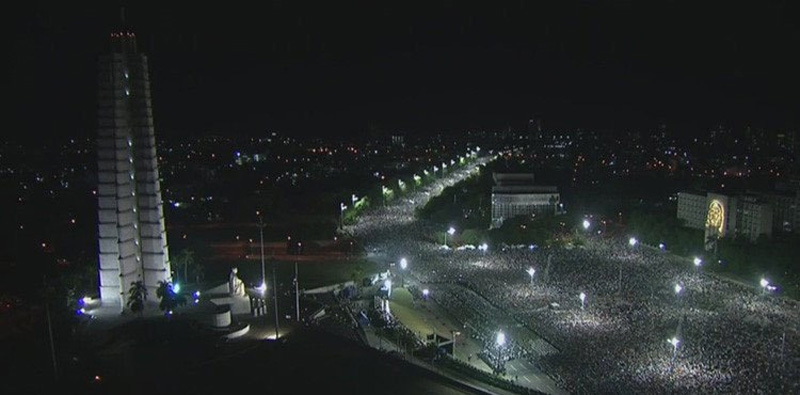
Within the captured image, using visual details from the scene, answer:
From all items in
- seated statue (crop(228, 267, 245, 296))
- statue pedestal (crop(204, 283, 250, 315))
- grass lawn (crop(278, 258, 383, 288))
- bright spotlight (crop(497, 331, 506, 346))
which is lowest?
bright spotlight (crop(497, 331, 506, 346))

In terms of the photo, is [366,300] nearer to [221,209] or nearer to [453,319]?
[453,319]

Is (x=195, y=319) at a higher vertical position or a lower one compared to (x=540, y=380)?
higher

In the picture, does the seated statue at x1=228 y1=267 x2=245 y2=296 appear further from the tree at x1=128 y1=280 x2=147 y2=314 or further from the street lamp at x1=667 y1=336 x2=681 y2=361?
the street lamp at x1=667 y1=336 x2=681 y2=361

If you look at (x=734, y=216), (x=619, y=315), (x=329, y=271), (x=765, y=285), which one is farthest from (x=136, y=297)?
(x=734, y=216)

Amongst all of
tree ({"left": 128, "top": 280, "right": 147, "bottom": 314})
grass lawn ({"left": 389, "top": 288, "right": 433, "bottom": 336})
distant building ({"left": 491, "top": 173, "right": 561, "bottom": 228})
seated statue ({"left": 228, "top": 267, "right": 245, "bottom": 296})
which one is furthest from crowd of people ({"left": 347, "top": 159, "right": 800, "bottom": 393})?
distant building ({"left": 491, "top": 173, "right": 561, "bottom": 228})

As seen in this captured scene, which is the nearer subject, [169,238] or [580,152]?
[169,238]

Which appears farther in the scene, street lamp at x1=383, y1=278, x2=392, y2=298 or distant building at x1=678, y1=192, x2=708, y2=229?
distant building at x1=678, y1=192, x2=708, y2=229

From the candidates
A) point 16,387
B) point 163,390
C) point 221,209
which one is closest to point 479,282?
point 163,390

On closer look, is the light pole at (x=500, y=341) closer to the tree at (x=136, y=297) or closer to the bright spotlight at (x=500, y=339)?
the bright spotlight at (x=500, y=339)
